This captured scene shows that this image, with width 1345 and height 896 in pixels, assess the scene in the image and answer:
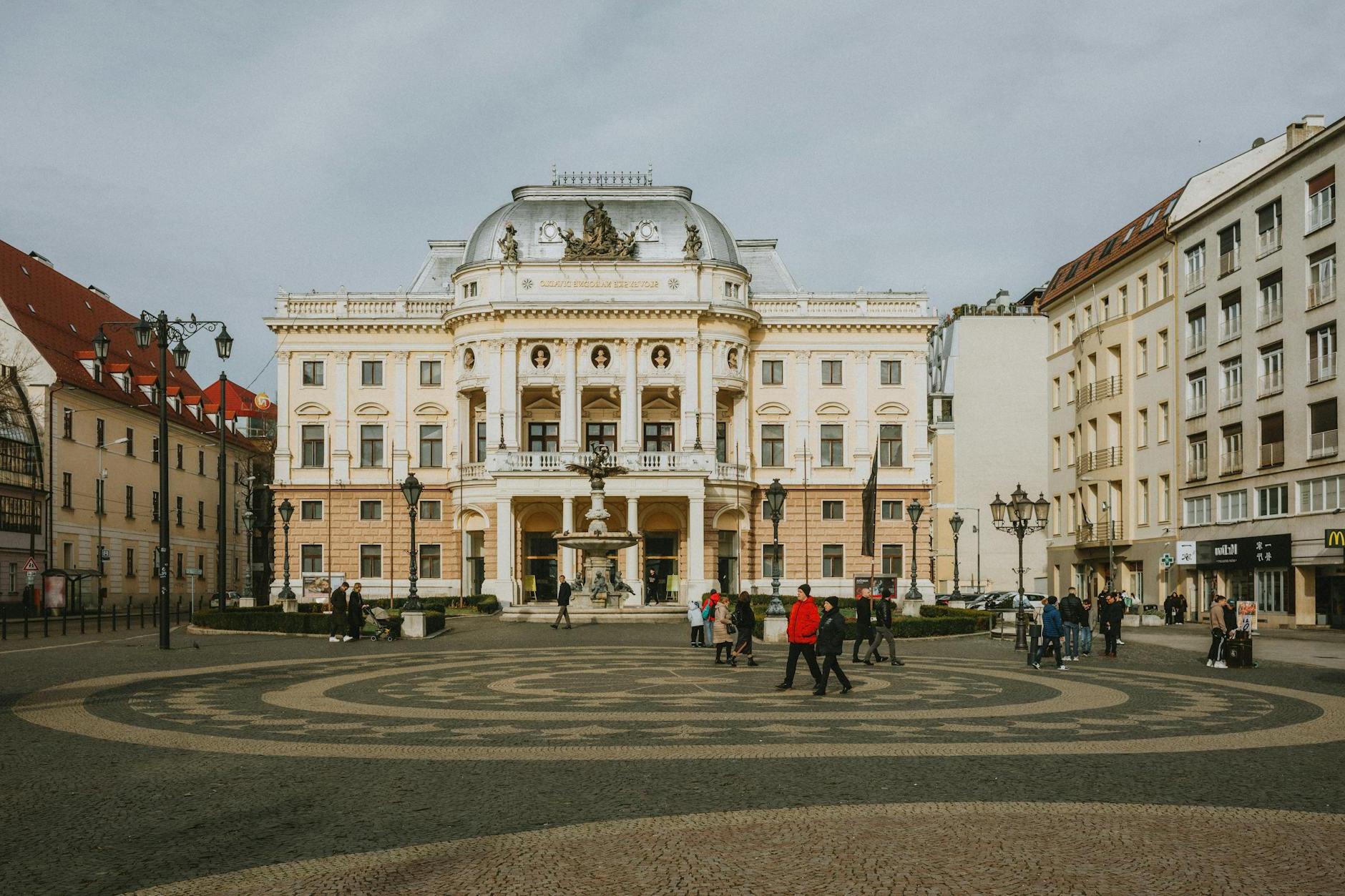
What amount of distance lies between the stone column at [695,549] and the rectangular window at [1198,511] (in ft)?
76.2

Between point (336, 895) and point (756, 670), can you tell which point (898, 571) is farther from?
point (336, 895)

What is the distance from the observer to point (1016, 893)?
28.5 feet

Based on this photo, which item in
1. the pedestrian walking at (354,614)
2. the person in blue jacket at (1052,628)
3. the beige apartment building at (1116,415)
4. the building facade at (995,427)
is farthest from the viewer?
the building facade at (995,427)

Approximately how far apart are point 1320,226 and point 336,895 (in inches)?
2021

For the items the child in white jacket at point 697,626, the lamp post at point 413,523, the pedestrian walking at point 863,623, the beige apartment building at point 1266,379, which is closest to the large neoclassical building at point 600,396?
the beige apartment building at point 1266,379

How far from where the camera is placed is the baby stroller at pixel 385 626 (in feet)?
127

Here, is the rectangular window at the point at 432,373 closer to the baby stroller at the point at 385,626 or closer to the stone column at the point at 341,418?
the stone column at the point at 341,418

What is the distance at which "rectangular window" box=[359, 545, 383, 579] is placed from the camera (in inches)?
2977

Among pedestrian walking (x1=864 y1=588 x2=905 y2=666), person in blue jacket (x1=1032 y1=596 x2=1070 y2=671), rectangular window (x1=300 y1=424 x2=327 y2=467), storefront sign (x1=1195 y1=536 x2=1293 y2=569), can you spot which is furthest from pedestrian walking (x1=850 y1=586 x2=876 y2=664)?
rectangular window (x1=300 y1=424 x2=327 y2=467)

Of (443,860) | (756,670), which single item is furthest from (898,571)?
(443,860)

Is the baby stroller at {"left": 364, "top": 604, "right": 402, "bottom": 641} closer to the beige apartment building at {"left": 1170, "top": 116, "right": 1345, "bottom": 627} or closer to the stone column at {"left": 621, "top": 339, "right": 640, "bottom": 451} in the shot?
the stone column at {"left": 621, "top": 339, "right": 640, "bottom": 451}

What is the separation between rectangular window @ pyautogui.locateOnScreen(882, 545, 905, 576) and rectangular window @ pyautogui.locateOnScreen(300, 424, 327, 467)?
1271 inches

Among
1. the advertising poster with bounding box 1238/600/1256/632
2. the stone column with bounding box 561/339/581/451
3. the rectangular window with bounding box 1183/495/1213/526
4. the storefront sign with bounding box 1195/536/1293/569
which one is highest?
the stone column with bounding box 561/339/581/451

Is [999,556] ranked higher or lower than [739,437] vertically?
lower
